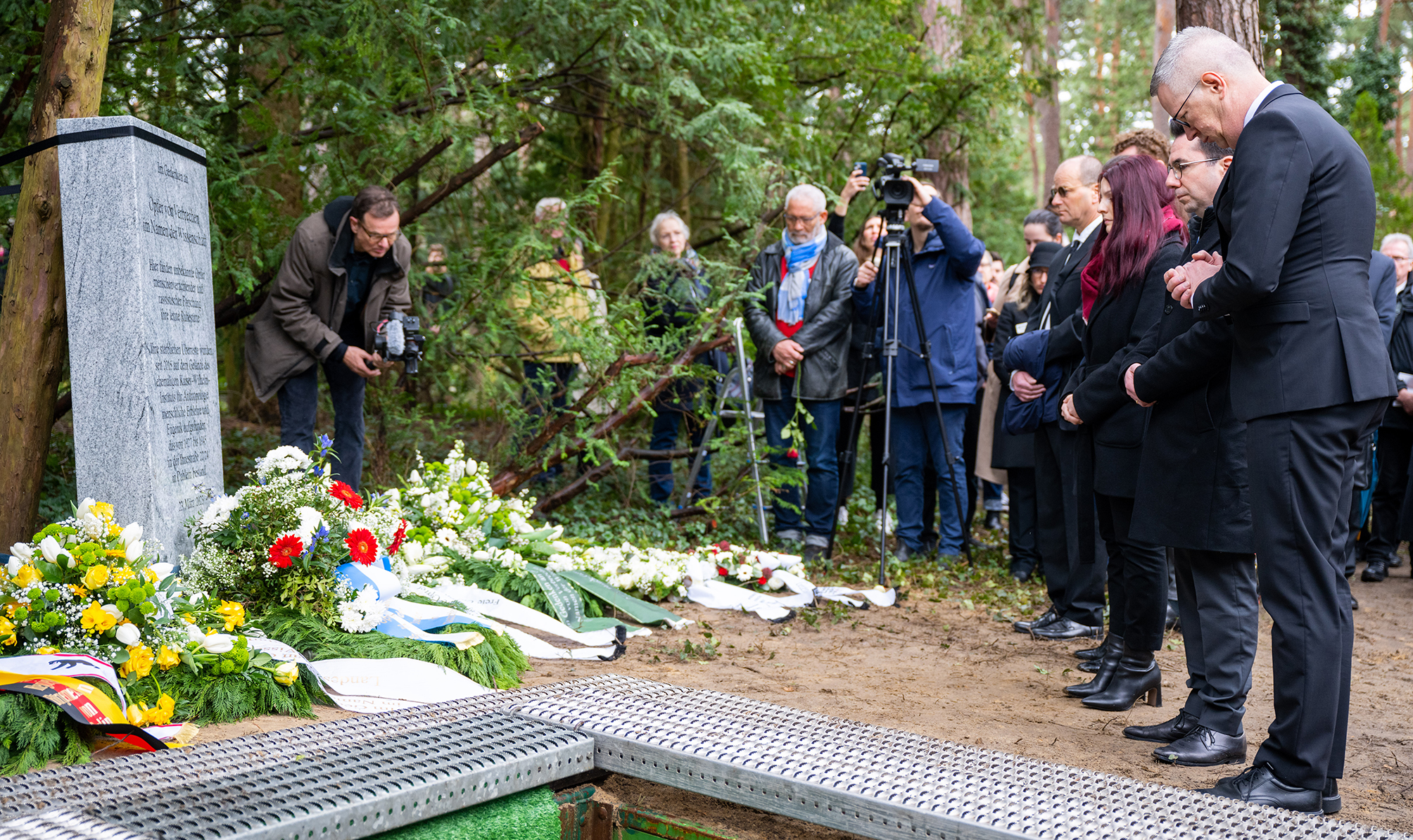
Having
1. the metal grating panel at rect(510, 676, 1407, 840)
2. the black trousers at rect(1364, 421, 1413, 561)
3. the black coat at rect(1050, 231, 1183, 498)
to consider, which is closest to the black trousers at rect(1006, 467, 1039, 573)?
the black coat at rect(1050, 231, 1183, 498)

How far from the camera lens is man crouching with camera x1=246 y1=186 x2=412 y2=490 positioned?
5.86 meters

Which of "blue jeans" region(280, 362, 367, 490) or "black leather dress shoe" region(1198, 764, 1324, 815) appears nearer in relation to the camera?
"black leather dress shoe" region(1198, 764, 1324, 815)

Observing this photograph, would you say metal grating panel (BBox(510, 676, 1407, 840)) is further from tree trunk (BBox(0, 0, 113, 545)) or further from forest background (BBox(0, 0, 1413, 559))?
forest background (BBox(0, 0, 1413, 559))

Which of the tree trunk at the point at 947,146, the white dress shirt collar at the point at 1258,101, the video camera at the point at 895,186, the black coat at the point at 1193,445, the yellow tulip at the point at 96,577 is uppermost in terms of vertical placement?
the tree trunk at the point at 947,146

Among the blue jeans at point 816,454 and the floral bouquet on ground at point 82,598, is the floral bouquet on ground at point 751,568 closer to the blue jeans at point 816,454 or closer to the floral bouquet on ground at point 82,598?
the blue jeans at point 816,454

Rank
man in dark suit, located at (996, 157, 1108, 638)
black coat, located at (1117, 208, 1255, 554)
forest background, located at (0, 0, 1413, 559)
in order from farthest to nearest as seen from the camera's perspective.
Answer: forest background, located at (0, 0, 1413, 559)
man in dark suit, located at (996, 157, 1108, 638)
black coat, located at (1117, 208, 1255, 554)

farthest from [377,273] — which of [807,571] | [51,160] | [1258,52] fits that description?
[1258,52]

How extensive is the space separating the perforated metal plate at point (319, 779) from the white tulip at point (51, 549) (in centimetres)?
104

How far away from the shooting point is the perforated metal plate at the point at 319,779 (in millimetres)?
2113

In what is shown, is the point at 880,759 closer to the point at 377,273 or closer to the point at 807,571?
the point at 807,571

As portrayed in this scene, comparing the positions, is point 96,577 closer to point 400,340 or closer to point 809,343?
point 400,340

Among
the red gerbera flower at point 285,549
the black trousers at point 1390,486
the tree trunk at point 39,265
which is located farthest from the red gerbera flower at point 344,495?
the black trousers at point 1390,486

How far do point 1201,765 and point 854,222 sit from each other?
855 centimetres

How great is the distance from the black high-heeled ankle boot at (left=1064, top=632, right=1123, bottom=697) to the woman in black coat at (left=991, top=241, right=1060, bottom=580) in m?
1.91
